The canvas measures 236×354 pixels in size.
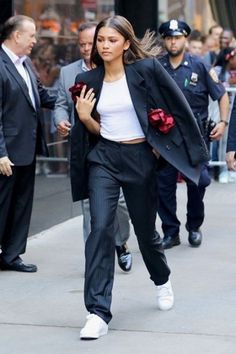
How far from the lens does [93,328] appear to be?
6.30 metres

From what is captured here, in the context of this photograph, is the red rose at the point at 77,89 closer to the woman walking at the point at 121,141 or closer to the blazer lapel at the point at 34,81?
the woman walking at the point at 121,141

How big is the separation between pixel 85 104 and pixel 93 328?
1307 mm

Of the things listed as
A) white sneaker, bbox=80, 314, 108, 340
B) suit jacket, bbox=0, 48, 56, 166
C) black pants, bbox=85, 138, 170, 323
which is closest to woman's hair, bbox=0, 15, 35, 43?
suit jacket, bbox=0, 48, 56, 166

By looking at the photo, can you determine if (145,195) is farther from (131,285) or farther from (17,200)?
(17,200)

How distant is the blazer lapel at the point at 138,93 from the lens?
21.4ft

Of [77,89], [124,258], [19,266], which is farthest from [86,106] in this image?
[19,266]

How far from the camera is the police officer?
29.2 ft

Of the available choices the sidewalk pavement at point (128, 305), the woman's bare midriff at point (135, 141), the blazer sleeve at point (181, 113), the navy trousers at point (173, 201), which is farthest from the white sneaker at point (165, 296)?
the navy trousers at point (173, 201)

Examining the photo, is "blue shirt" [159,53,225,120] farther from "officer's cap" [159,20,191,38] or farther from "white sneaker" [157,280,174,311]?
"white sneaker" [157,280,174,311]

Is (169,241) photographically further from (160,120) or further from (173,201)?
(160,120)

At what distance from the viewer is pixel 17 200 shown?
326 inches

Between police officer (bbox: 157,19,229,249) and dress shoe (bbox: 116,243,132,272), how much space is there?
942 mm

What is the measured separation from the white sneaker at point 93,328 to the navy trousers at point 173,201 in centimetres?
272

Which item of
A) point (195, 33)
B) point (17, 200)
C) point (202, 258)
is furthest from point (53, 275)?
point (195, 33)
